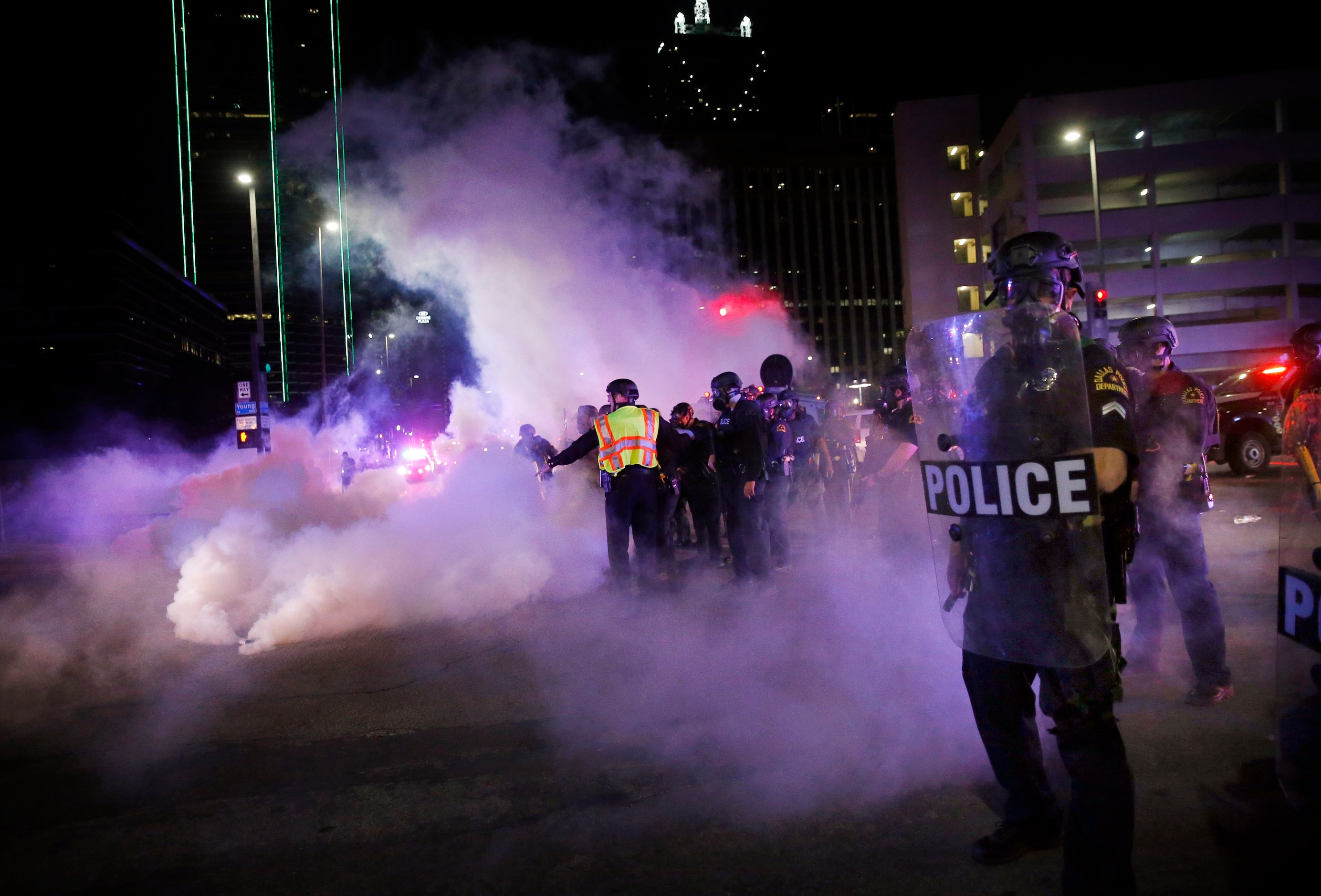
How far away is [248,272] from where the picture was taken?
24484 millimetres

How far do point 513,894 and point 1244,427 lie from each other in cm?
1462

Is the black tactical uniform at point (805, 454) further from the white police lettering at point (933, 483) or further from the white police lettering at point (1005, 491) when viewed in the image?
the white police lettering at point (1005, 491)

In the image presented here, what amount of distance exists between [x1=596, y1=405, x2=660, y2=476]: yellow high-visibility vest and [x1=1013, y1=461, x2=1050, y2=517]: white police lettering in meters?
4.54

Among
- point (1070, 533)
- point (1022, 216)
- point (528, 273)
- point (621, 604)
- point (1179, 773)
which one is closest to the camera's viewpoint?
point (1070, 533)

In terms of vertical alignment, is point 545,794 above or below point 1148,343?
below

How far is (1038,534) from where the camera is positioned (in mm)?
2248

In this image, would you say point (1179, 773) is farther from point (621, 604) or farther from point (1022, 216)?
point (1022, 216)

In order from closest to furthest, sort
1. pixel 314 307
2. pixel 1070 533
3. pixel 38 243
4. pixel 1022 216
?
pixel 1070 533 < pixel 314 307 < pixel 1022 216 < pixel 38 243

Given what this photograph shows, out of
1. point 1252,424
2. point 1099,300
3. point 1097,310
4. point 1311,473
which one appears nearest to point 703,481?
point 1311,473

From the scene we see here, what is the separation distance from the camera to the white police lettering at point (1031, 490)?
2232 mm

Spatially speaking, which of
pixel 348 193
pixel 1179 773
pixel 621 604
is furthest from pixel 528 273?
pixel 1179 773

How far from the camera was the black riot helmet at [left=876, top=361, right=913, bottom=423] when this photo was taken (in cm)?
567

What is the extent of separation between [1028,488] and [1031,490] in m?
0.01

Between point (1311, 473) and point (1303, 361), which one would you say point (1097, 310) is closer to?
point (1303, 361)
